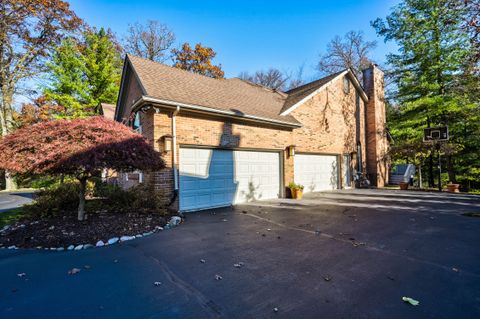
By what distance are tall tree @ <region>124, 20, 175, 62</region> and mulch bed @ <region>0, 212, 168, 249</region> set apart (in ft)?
70.6

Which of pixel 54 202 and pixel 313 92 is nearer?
pixel 54 202

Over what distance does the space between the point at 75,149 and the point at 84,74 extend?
17.8m

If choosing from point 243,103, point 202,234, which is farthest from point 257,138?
point 202,234

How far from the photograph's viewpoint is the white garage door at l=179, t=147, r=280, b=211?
23.6 ft

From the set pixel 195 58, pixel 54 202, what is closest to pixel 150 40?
pixel 195 58

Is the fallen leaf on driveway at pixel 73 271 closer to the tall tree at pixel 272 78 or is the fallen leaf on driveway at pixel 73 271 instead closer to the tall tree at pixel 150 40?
the tall tree at pixel 150 40

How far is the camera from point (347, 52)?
2273 cm

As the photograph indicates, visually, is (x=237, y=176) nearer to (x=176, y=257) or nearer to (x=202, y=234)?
(x=202, y=234)

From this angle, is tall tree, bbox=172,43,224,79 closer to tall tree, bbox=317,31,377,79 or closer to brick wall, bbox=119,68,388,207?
tall tree, bbox=317,31,377,79

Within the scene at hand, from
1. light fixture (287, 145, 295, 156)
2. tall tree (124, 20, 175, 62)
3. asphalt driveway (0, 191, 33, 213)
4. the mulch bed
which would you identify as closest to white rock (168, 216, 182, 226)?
the mulch bed

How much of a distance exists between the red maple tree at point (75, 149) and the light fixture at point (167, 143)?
129 centimetres

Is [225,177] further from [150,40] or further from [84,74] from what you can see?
[150,40]

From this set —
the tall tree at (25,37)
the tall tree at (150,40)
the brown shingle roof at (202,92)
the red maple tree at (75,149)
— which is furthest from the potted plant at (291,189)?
the tall tree at (150,40)

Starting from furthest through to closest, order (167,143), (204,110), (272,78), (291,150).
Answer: (272,78), (291,150), (204,110), (167,143)
